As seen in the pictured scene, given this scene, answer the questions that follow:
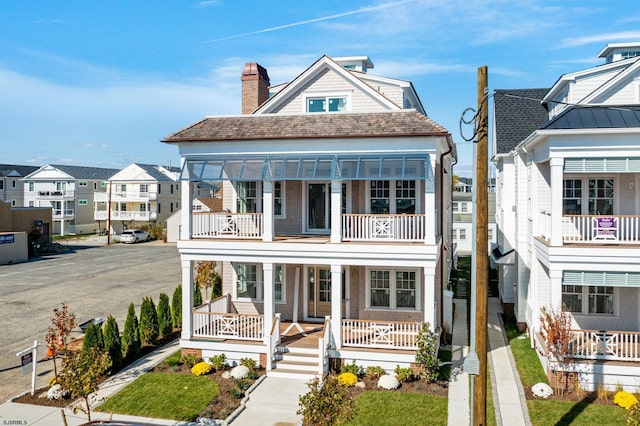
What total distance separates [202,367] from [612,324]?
13.3 metres

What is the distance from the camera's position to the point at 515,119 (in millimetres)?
24609

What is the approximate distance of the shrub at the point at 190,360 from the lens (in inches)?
636

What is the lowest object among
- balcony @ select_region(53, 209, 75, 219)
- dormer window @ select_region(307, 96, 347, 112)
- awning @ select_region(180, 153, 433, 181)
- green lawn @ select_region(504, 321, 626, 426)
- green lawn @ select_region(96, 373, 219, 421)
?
green lawn @ select_region(96, 373, 219, 421)

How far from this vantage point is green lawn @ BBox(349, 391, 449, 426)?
40.3 ft

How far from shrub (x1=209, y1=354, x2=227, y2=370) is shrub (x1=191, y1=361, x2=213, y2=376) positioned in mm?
166

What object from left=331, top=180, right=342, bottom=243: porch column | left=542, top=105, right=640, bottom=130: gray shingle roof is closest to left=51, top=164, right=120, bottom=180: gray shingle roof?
left=331, top=180, right=342, bottom=243: porch column

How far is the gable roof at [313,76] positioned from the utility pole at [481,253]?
26.4 feet

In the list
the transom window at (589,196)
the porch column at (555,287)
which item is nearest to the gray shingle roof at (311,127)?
the porch column at (555,287)

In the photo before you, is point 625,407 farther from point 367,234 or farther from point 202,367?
point 202,367

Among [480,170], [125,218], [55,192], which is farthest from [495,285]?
[55,192]

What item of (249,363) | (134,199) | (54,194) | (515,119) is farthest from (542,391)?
(54,194)

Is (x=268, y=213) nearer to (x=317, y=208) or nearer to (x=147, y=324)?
(x=317, y=208)

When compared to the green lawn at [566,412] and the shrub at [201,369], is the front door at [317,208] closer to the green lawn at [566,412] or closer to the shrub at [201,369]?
the shrub at [201,369]

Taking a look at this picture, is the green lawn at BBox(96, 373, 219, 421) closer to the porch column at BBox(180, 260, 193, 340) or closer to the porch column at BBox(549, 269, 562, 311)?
the porch column at BBox(180, 260, 193, 340)
